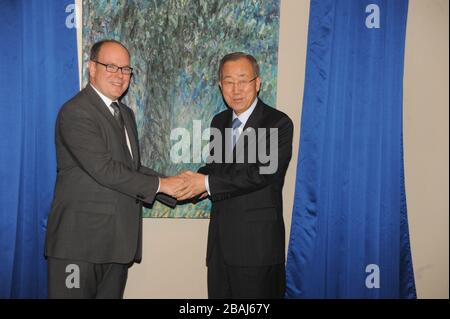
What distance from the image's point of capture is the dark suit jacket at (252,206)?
251 centimetres

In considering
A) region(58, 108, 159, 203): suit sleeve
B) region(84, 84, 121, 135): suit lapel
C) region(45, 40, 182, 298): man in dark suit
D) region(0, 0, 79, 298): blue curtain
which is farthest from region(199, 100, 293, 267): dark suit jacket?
region(0, 0, 79, 298): blue curtain

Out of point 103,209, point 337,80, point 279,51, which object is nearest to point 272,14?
point 279,51

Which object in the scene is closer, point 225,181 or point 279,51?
point 225,181

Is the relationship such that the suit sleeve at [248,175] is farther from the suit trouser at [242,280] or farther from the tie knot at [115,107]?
the tie knot at [115,107]

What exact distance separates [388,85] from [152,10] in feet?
5.91

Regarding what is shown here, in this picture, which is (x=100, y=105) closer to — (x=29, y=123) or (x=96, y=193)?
(x=96, y=193)

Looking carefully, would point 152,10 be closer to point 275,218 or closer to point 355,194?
point 275,218

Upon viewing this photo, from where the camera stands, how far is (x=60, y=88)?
117 inches

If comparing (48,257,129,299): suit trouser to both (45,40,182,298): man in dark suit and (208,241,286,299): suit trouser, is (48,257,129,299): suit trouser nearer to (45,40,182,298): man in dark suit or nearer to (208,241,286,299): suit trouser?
(45,40,182,298): man in dark suit

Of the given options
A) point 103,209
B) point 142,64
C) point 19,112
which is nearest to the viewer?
point 103,209

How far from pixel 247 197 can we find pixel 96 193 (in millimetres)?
870

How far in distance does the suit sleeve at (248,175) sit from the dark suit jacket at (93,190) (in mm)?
400

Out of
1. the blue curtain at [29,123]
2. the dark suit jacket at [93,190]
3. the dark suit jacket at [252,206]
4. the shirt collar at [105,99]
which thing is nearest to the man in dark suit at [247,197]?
the dark suit jacket at [252,206]

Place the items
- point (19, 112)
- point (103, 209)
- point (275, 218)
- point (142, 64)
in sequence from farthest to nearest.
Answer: point (142, 64), point (19, 112), point (275, 218), point (103, 209)
